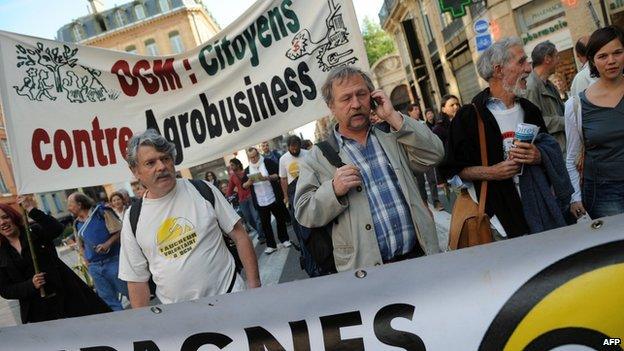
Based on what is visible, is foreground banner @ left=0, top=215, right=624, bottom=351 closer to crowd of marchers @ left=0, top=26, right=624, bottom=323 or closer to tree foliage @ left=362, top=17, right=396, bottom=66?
crowd of marchers @ left=0, top=26, right=624, bottom=323

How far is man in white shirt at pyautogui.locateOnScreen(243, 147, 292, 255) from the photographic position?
8.14 meters

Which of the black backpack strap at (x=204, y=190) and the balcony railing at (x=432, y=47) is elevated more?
the balcony railing at (x=432, y=47)

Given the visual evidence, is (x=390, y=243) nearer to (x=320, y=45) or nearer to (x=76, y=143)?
(x=320, y=45)

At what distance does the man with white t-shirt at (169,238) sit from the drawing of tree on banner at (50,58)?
1.04m

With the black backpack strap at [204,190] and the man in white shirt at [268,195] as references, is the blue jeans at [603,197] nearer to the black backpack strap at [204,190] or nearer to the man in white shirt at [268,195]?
the black backpack strap at [204,190]

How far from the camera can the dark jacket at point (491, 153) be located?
2553 mm

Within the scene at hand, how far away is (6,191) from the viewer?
35.1 m

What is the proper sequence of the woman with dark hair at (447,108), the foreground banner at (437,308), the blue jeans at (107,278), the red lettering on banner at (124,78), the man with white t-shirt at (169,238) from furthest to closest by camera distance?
the woman with dark hair at (447,108), the blue jeans at (107,278), the red lettering on banner at (124,78), the man with white t-shirt at (169,238), the foreground banner at (437,308)

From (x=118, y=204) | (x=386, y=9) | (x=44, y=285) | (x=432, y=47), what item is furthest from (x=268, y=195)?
(x=386, y=9)

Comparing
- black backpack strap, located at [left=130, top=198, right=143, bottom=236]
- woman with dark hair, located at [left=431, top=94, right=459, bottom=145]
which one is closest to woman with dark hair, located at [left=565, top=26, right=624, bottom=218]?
black backpack strap, located at [left=130, top=198, right=143, bottom=236]

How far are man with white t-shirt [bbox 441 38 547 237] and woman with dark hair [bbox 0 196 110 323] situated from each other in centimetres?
303

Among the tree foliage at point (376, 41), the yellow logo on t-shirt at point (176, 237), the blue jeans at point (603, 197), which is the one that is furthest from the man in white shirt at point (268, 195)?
the tree foliage at point (376, 41)

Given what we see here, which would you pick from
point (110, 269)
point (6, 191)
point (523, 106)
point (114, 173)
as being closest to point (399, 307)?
point (523, 106)

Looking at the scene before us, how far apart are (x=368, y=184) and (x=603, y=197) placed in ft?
4.78
